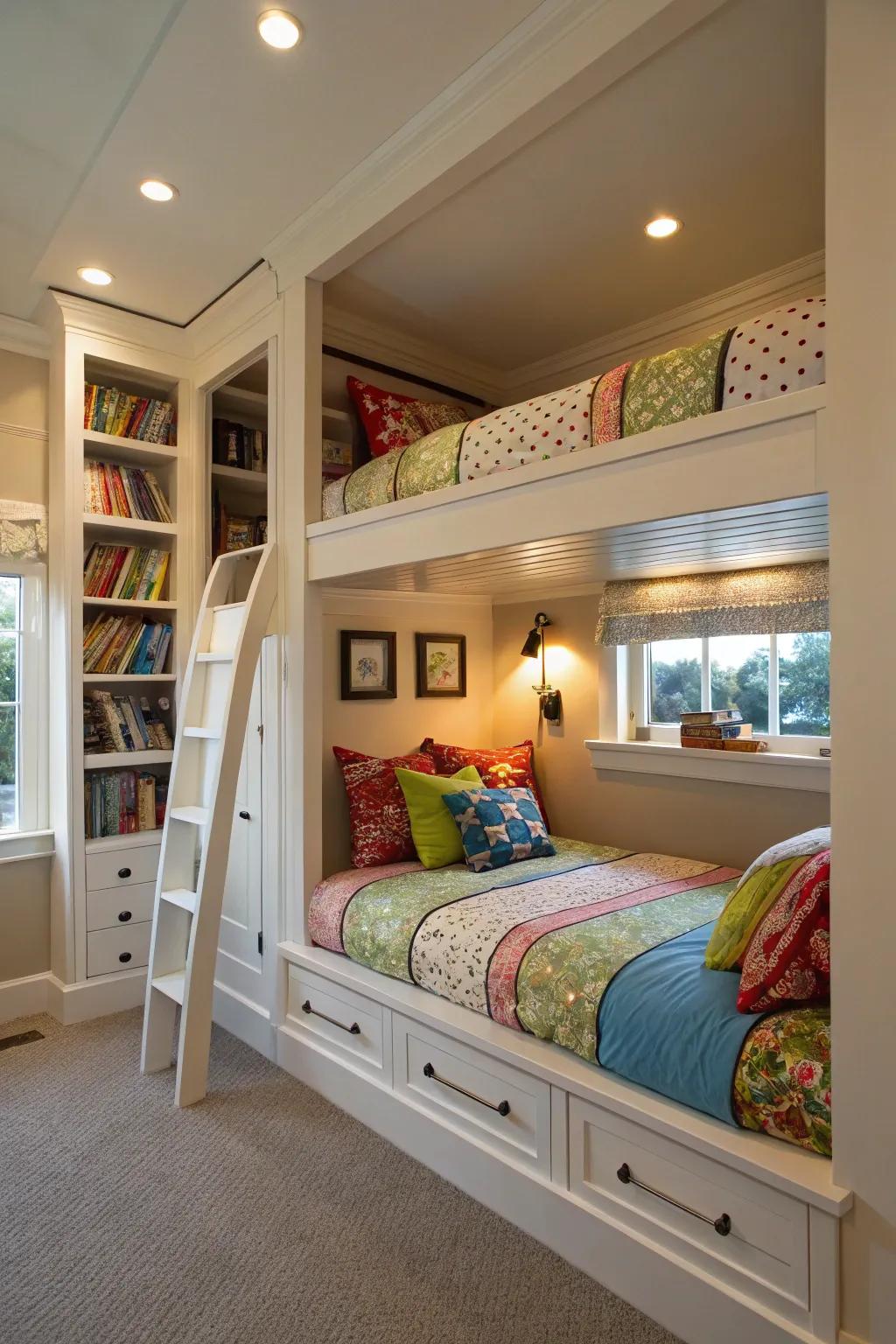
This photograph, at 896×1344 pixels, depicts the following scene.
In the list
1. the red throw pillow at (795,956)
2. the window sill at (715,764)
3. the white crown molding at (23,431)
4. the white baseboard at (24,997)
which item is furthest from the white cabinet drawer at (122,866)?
the red throw pillow at (795,956)

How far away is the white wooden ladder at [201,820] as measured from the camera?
8.30ft

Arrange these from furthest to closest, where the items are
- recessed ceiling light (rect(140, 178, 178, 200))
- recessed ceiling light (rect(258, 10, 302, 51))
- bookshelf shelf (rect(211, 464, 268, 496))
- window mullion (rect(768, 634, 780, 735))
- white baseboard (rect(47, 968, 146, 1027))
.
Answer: bookshelf shelf (rect(211, 464, 268, 496)) → white baseboard (rect(47, 968, 146, 1027)) → window mullion (rect(768, 634, 780, 735)) → recessed ceiling light (rect(140, 178, 178, 200)) → recessed ceiling light (rect(258, 10, 302, 51))

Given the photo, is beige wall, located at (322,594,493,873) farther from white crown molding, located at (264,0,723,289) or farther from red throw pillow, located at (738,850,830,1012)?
red throw pillow, located at (738,850,830,1012)

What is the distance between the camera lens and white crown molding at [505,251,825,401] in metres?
2.55

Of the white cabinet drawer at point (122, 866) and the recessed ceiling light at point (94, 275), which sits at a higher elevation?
the recessed ceiling light at point (94, 275)

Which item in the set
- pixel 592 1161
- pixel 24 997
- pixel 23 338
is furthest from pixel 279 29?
pixel 24 997

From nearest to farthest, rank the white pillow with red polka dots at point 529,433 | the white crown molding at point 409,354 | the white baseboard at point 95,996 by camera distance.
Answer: the white pillow with red polka dots at point 529,433 → the white crown molding at point 409,354 → the white baseboard at point 95,996

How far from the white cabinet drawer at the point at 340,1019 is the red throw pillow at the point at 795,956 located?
1143mm

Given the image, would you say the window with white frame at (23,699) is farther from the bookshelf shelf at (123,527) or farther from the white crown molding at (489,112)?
the white crown molding at (489,112)

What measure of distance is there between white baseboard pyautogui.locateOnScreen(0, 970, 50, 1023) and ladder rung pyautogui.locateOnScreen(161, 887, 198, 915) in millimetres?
942

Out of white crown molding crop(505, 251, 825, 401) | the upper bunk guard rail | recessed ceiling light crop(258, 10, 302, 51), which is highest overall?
recessed ceiling light crop(258, 10, 302, 51)

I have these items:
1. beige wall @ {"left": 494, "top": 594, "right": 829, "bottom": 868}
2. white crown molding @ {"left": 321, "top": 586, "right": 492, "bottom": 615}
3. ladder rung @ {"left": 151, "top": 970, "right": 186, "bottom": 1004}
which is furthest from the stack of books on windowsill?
ladder rung @ {"left": 151, "top": 970, "right": 186, "bottom": 1004}

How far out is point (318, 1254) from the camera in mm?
1867

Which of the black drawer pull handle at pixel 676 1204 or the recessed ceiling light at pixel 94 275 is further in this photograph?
the recessed ceiling light at pixel 94 275
